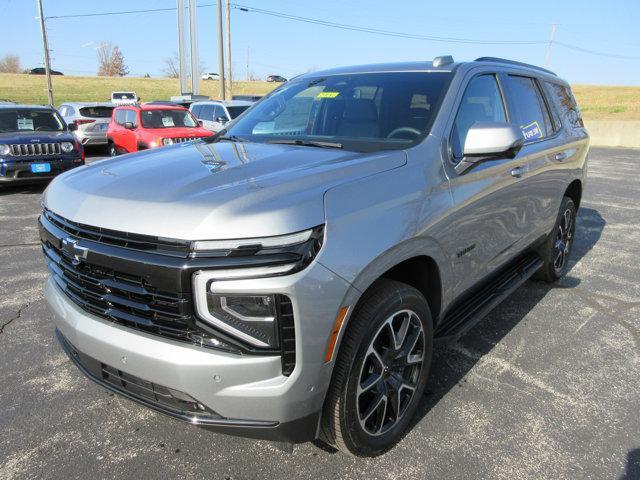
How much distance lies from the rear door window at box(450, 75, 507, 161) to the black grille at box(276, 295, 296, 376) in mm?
1570

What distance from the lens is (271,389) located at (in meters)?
1.94

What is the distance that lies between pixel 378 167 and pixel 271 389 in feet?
3.78

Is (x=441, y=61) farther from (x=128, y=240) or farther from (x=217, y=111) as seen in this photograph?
(x=217, y=111)

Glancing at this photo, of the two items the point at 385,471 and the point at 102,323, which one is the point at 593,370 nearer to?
the point at 385,471

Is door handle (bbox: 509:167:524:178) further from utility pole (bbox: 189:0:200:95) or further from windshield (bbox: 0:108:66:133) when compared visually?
utility pole (bbox: 189:0:200:95)

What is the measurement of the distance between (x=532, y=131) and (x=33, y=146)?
905cm

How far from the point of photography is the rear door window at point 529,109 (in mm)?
3889

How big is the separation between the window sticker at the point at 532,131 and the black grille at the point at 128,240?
9.76 feet

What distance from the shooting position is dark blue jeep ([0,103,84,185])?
9367 millimetres

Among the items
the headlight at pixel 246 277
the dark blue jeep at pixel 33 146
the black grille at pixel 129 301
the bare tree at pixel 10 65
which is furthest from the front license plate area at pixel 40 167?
the bare tree at pixel 10 65

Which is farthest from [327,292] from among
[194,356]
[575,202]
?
[575,202]

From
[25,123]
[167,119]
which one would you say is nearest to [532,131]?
[25,123]

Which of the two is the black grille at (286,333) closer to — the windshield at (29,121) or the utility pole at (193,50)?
the windshield at (29,121)

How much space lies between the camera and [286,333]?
1.90 meters
